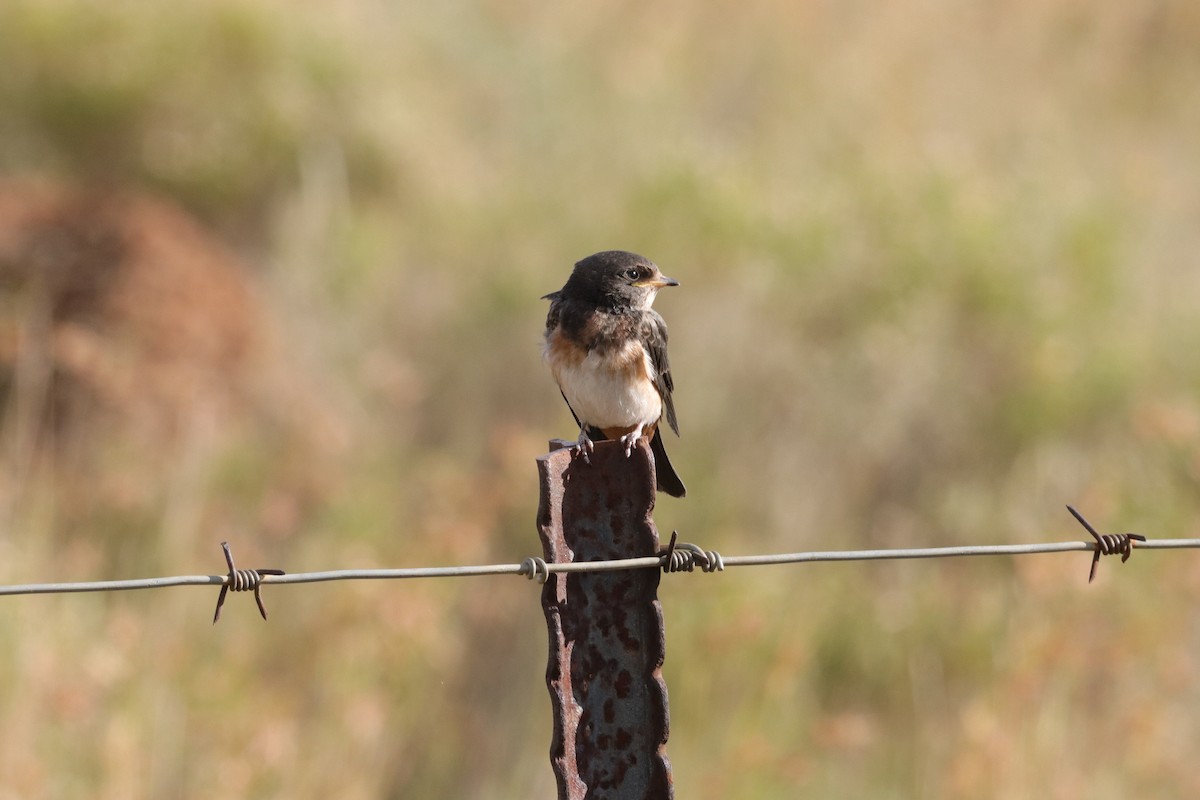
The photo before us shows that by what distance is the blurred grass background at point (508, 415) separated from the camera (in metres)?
5.68

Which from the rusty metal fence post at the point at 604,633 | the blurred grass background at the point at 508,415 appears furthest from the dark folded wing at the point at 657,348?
the rusty metal fence post at the point at 604,633

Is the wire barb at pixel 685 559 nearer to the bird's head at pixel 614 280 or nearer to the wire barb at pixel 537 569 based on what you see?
the wire barb at pixel 537 569

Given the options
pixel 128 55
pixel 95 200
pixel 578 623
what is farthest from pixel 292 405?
pixel 578 623

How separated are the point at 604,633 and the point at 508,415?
5974mm

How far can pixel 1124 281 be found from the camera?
883 centimetres

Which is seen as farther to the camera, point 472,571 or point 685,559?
point 472,571

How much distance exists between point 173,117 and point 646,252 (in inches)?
130

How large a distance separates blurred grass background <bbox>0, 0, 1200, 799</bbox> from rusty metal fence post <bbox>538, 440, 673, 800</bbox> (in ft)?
8.55

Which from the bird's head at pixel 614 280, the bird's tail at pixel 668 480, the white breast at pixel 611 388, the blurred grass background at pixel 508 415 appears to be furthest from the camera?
the blurred grass background at pixel 508 415

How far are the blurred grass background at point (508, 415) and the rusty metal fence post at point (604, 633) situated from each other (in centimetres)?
261

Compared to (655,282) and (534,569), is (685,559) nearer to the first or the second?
(534,569)

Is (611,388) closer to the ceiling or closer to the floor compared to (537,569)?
closer to the ceiling

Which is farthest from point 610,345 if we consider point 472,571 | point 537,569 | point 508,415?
point 508,415

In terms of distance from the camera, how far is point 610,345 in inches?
173
